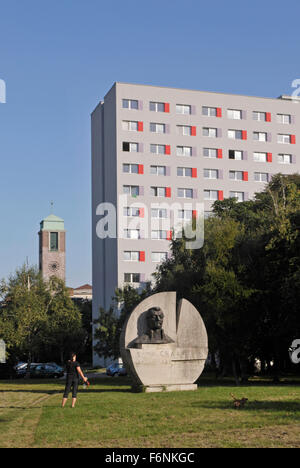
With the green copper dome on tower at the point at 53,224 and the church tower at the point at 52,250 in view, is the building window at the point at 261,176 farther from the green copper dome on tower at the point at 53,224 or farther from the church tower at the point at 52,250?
the green copper dome on tower at the point at 53,224

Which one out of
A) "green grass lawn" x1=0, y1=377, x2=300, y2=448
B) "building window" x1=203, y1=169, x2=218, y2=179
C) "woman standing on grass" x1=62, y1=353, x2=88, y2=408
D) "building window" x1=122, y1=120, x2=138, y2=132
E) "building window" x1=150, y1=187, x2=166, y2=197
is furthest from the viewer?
"building window" x1=203, y1=169, x2=218, y2=179

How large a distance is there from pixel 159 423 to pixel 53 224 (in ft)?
366

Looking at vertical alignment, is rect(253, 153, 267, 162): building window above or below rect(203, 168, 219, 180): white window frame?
above

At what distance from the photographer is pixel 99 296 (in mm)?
78688

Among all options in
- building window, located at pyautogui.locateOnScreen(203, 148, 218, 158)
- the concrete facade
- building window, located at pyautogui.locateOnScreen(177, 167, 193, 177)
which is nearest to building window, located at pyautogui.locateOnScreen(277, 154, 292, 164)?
the concrete facade

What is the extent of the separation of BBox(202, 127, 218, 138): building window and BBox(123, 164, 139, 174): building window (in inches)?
392

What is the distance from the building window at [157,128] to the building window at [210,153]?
18.9 feet

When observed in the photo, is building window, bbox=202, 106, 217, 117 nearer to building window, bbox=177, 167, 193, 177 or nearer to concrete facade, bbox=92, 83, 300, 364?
concrete facade, bbox=92, 83, 300, 364

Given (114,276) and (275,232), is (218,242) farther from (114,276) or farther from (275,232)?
(114,276)

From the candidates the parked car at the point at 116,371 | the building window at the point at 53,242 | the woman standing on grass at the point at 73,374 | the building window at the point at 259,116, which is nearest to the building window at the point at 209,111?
the building window at the point at 259,116

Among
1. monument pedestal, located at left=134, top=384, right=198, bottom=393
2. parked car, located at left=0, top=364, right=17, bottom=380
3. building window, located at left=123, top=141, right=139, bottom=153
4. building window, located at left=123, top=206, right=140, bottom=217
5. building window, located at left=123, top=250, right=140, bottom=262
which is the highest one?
building window, located at left=123, top=141, right=139, bottom=153

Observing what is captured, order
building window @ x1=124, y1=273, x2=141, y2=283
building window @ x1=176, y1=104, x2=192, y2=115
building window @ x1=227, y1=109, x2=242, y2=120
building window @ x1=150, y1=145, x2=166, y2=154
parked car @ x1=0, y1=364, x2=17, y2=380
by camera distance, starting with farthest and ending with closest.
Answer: building window @ x1=227, y1=109, x2=242, y2=120 → building window @ x1=176, y1=104, x2=192, y2=115 → building window @ x1=150, y1=145, x2=166, y2=154 → building window @ x1=124, y1=273, x2=141, y2=283 → parked car @ x1=0, y1=364, x2=17, y2=380

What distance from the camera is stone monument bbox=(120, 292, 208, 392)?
2450cm

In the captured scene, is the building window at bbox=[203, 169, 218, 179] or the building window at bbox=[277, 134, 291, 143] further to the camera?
the building window at bbox=[277, 134, 291, 143]
